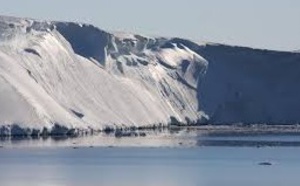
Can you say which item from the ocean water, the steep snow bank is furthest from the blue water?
the steep snow bank

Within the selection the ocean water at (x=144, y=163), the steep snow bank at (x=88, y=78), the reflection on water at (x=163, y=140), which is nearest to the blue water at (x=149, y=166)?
the ocean water at (x=144, y=163)

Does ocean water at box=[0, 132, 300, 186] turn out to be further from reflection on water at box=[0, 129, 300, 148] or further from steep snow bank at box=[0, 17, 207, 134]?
steep snow bank at box=[0, 17, 207, 134]

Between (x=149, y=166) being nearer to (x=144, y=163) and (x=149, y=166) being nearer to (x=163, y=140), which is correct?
(x=144, y=163)

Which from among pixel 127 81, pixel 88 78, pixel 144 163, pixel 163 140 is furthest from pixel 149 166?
pixel 127 81

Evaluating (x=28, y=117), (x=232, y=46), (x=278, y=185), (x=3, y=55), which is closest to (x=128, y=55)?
(x=232, y=46)

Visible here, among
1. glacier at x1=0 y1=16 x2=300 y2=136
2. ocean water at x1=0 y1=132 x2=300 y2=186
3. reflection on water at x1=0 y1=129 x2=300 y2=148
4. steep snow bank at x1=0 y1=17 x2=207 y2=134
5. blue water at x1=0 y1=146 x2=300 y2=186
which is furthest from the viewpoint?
glacier at x1=0 y1=16 x2=300 y2=136

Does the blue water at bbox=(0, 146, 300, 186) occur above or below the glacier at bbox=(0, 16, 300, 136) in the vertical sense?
below

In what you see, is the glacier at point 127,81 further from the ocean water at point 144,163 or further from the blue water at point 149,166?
the blue water at point 149,166
